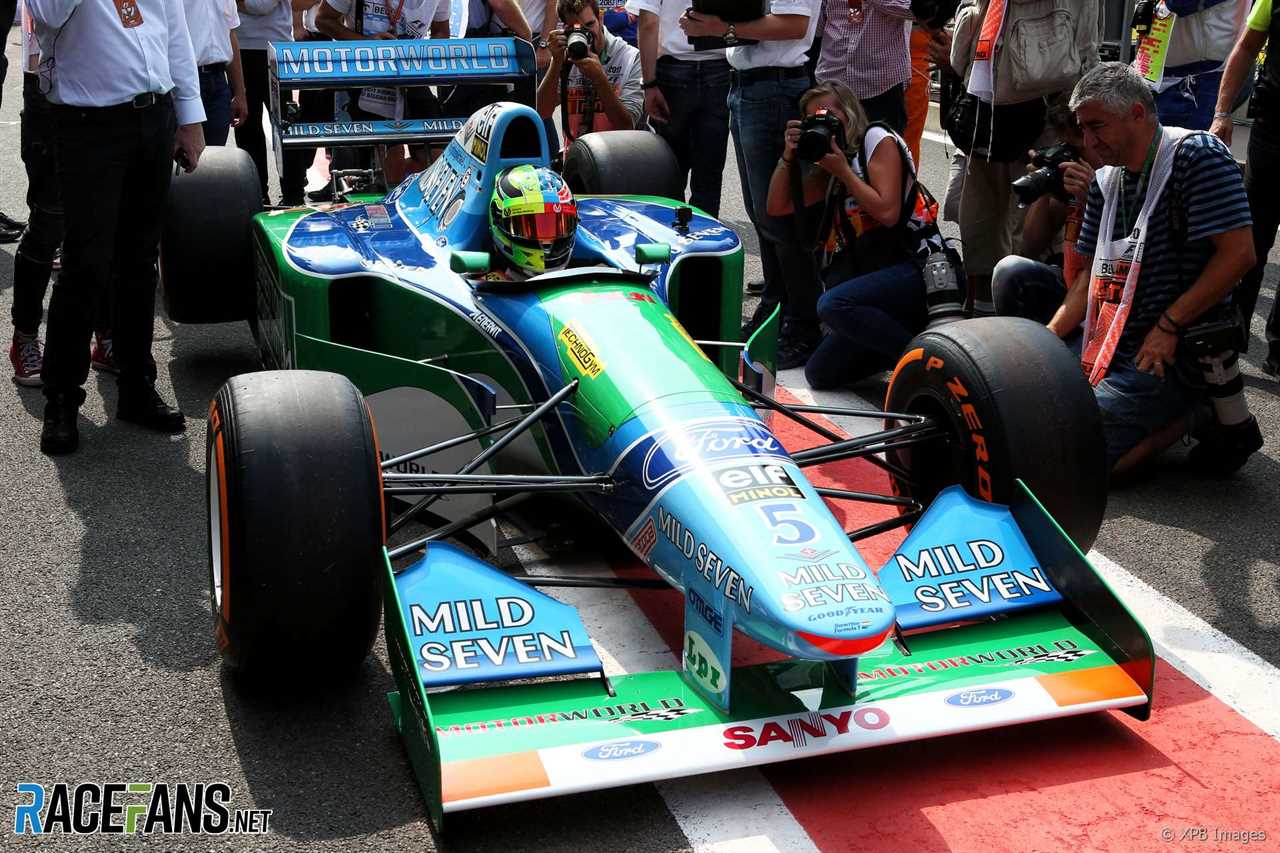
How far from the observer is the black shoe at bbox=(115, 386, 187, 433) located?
5.95 m

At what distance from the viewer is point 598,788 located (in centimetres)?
327

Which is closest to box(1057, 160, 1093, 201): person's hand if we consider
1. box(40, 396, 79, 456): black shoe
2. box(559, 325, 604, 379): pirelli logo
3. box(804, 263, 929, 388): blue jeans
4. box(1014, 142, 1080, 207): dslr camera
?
box(1014, 142, 1080, 207): dslr camera

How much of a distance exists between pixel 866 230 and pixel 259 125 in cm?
396

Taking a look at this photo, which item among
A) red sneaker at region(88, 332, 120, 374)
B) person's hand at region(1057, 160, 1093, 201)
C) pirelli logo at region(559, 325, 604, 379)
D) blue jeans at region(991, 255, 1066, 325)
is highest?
person's hand at region(1057, 160, 1093, 201)

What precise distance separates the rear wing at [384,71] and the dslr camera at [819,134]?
1.39 metres

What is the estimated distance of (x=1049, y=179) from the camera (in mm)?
5887

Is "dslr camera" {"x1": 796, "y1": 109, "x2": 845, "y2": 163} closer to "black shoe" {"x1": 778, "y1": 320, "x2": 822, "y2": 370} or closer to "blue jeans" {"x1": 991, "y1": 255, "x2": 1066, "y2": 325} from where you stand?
"blue jeans" {"x1": 991, "y1": 255, "x2": 1066, "y2": 325}

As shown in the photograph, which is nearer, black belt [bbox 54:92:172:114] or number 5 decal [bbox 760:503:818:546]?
number 5 decal [bbox 760:503:818:546]

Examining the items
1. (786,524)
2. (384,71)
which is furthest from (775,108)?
(786,524)

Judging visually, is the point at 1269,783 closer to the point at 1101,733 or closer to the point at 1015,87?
the point at 1101,733

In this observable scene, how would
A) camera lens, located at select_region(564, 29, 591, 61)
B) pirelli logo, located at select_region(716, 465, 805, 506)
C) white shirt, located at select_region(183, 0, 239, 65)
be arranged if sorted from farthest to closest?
camera lens, located at select_region(564, 29, 591, 61) < white shirt, located at select_region(183, 0, 239, 65) < pirelli logo, located at select_region(716, 465, 805, 506)

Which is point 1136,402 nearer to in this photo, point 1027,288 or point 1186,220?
point 1186,220

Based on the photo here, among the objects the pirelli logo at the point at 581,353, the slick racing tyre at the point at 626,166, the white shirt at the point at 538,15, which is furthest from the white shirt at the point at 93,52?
the white shirt at the point at 538,15

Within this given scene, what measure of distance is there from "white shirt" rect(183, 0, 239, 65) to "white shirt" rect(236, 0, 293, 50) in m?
0.79
